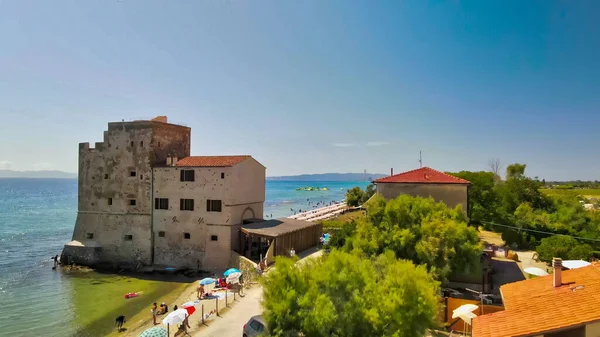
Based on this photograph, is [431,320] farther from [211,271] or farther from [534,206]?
[534,206]

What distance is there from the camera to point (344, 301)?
10.9 metres

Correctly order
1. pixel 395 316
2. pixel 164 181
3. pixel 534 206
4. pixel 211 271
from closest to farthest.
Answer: pixel 395 316 → pixel 211 271 → pixel 164 181 → pixel 534 206

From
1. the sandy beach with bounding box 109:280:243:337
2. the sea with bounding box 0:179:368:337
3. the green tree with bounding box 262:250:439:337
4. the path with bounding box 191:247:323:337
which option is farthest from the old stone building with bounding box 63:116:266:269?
the green tree with bounding box 262:250:439:337

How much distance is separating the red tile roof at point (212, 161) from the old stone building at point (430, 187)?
13.8 m

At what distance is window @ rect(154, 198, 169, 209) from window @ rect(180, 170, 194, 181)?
2.89 meters

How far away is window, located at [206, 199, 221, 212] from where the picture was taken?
33188mm

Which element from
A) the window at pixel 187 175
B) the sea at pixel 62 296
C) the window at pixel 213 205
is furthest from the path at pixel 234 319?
the window at pixel 187 175

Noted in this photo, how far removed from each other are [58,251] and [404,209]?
149 feet

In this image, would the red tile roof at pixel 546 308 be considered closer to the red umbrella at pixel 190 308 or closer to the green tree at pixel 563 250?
the green tree at pixel 563 250

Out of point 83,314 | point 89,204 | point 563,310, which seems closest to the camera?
point 563,310

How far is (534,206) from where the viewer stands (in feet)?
164

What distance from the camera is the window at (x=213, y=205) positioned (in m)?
33.2

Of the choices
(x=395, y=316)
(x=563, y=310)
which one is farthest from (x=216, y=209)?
(x=563, y=310)

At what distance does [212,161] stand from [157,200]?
6.94 metres
